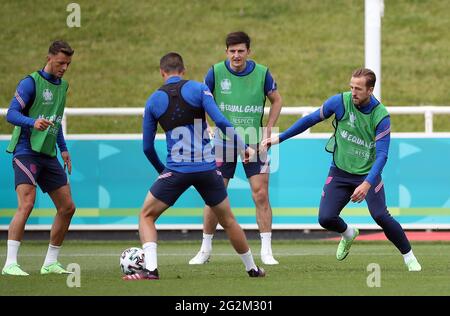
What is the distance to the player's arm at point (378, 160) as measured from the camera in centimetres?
1098

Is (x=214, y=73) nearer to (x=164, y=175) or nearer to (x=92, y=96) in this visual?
(x=164, y=175)

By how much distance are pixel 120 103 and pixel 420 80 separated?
20.2 ft

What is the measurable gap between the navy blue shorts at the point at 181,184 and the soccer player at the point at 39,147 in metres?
1.45

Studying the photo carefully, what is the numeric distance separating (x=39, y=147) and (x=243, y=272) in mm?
2218

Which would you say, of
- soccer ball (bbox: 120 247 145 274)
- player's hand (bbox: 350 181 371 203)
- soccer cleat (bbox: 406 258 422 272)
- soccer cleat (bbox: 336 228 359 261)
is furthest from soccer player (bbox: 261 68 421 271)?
soccer ball (bbox: 120 247 145 274)

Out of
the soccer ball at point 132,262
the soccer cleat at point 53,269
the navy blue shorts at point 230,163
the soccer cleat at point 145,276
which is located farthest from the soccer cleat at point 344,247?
the soccer cleat at point 53,269

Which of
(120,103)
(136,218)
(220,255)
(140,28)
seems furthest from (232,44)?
(140,28)

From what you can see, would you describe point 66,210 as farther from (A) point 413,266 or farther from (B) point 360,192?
(A) point 413,266

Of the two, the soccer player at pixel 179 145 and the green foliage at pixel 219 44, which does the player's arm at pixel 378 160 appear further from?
the green foliage at pixel 219 44

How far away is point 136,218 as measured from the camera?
1636 centimetres

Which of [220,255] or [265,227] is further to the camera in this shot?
[220,255]

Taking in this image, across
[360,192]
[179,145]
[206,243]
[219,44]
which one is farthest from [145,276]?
[219,44]

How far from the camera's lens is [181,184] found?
10.5 m

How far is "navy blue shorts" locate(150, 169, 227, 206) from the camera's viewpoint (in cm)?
1052
